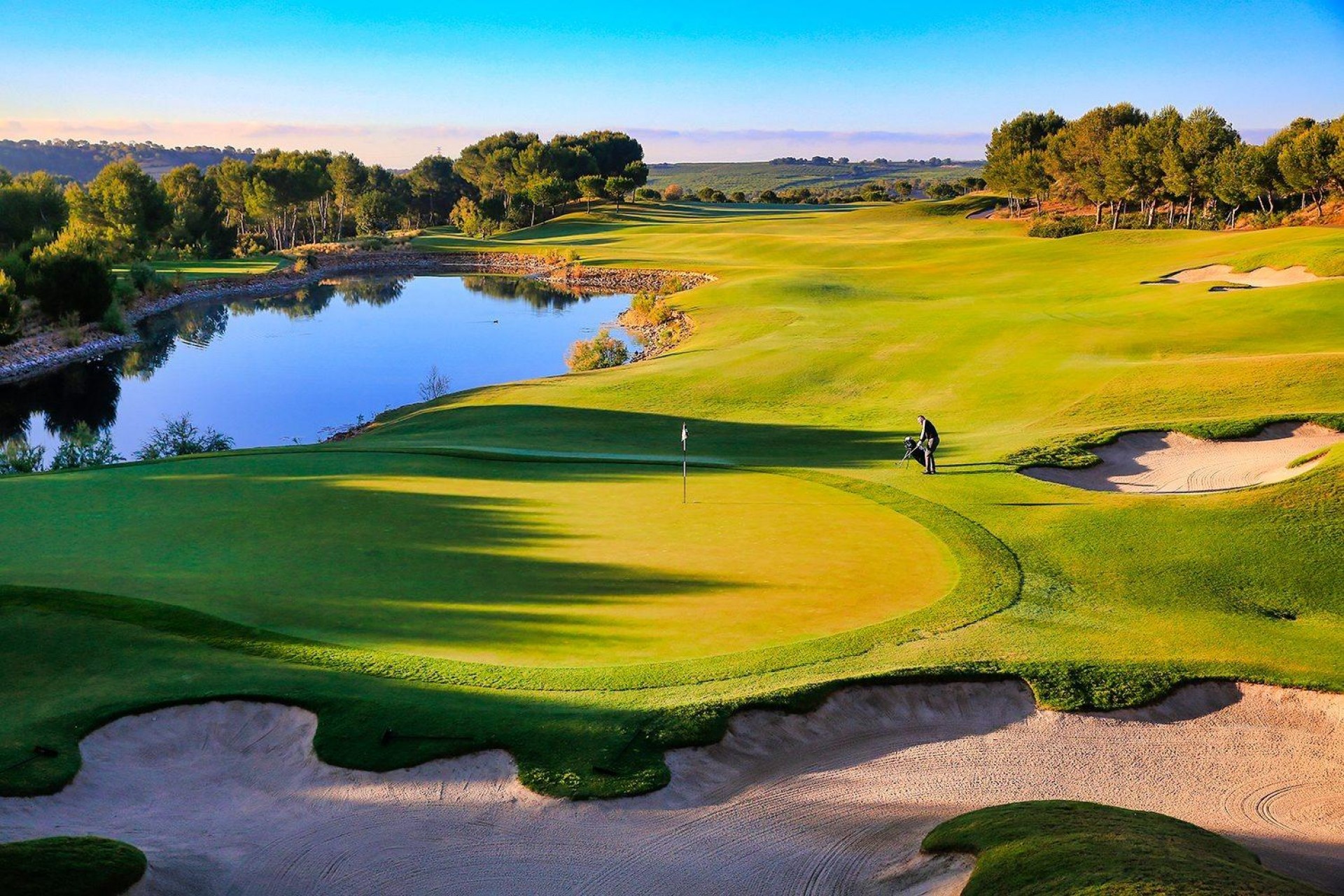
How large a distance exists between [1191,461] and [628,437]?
15.4 meters

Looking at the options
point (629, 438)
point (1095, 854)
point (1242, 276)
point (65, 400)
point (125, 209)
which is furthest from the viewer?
point (125, 209)

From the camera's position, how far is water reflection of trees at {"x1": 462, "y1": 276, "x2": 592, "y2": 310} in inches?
3152

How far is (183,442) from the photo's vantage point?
32.8m

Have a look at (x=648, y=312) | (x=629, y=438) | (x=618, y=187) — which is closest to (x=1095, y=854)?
(x=629, y=438)

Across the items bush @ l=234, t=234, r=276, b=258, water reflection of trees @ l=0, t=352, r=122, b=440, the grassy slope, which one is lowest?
water reflection of trees @ l=0, t=352, r=122, b=440

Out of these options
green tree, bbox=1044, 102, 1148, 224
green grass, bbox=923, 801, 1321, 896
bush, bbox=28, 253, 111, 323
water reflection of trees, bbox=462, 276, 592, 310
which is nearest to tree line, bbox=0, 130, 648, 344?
bush, bbox=28, 253, 111, 323

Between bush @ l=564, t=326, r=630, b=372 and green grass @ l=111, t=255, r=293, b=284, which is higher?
green grass @ l=111, t=255, r=293, b=284

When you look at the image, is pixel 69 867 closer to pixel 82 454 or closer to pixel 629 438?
pixel 629 438

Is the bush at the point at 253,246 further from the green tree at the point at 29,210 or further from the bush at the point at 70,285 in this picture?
the bush at the point at 70,285

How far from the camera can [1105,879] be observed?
6.12 meters

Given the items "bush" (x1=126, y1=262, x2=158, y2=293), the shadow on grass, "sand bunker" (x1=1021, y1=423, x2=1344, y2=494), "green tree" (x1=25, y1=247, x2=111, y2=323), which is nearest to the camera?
A: "sand bunker" (x1=1021, y1=423, x2=1344, y2=494)

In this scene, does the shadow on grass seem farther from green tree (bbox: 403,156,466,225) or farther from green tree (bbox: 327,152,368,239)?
green tree (bbox: 403,156,466,225)

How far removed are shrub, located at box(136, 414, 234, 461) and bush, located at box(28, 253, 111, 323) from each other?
2588cm

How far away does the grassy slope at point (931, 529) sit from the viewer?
10.1 meters
